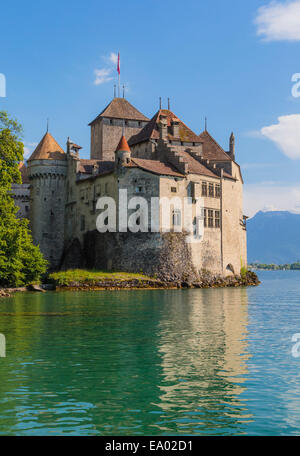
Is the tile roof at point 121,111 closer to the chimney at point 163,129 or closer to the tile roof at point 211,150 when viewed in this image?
the tile roof at point 211,150

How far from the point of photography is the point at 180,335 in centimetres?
2433

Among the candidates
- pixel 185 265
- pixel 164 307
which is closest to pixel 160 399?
pixel 164 307

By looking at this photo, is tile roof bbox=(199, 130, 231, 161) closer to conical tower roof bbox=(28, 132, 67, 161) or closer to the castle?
the castle

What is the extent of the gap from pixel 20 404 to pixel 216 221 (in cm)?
6071

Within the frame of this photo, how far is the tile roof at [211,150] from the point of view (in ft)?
257

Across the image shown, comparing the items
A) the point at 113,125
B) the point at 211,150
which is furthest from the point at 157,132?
the point at 113,125

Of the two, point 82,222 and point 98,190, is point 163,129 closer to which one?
point 98,190

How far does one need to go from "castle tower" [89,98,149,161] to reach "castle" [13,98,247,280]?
15 cm

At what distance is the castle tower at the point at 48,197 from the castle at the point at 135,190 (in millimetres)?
144

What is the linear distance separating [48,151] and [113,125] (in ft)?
36.2

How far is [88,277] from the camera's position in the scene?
59.7 m

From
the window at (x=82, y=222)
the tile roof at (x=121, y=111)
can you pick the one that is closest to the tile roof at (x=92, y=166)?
the window at (x=82, y=222)
